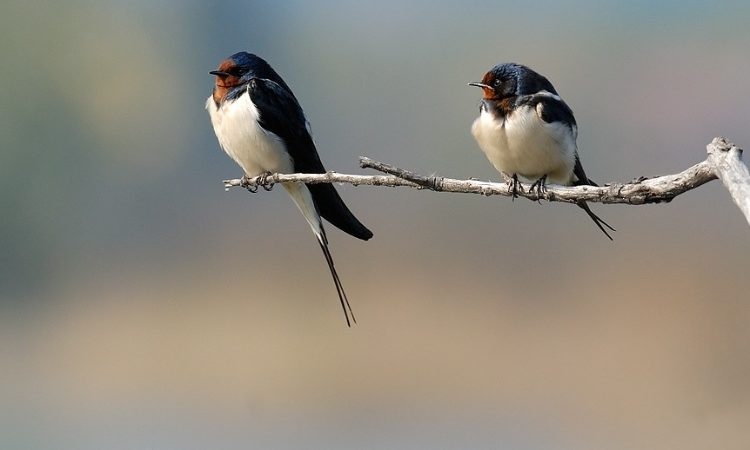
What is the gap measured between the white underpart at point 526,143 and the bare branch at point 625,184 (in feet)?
0.34

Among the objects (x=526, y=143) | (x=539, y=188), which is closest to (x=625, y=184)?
(x=539, y=188)

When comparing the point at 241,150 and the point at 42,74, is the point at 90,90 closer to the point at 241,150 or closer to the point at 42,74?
the point at 42,74

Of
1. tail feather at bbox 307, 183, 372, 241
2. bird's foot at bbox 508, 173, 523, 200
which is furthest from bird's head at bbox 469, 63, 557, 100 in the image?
tail feather at bbox 307, 183, 372, 241

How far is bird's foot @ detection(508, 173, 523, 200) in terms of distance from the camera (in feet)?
7.06

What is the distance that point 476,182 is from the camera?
1.94m

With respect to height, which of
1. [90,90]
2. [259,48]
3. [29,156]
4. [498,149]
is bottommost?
[498,149]

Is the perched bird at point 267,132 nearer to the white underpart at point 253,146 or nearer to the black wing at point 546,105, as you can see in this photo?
the white underpart at point 253,146

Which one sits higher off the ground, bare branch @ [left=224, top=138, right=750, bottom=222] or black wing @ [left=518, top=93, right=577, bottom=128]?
black wing @ [left=518, top=93, right=577, bottom=128]

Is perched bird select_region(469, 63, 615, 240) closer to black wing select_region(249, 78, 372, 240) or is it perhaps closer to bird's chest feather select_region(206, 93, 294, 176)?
black wing select_region(249, 78, 372, 240)

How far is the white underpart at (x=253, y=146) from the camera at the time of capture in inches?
107

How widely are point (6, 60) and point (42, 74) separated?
2.13 ft

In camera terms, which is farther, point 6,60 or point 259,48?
point 259,48

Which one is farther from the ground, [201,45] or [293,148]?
[201,45]

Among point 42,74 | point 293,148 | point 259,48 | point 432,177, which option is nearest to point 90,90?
point 42,74
